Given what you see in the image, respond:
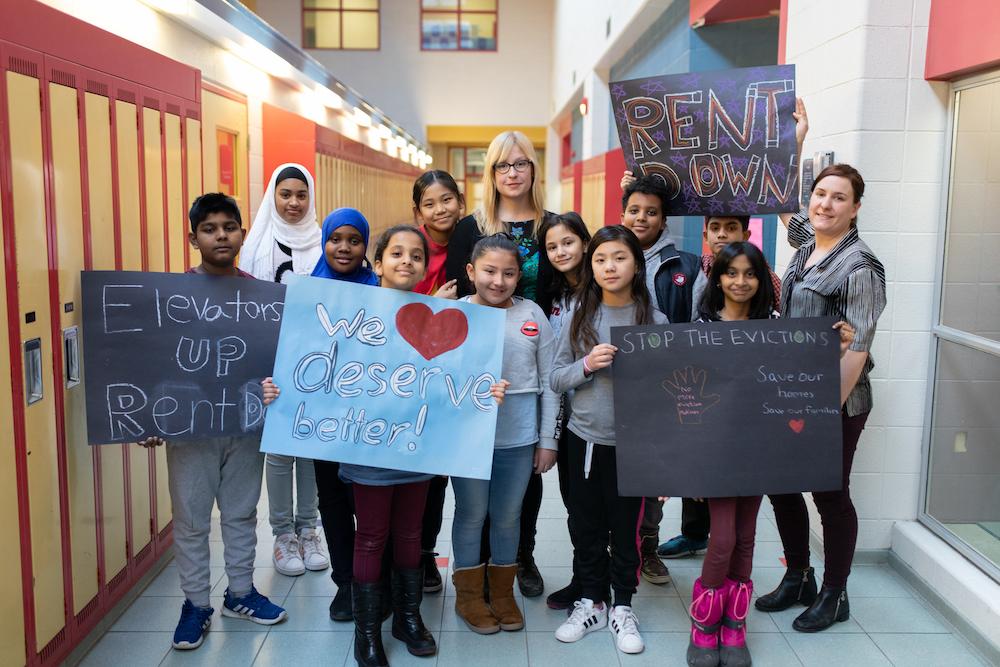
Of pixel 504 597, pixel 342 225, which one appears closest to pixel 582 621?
pixel 504 597

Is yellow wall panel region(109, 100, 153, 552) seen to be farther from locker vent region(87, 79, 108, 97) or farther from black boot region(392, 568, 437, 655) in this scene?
black boot region(392, 568, 437, 655)

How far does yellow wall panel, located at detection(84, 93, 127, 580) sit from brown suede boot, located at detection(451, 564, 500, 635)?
127 centimetres

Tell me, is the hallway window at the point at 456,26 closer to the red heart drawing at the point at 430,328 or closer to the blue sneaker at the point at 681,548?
the blue sneaker at the point at 681,548

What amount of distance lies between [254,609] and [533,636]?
1040 millimetres

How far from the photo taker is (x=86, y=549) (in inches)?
112

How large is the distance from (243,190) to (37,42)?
11.6ft

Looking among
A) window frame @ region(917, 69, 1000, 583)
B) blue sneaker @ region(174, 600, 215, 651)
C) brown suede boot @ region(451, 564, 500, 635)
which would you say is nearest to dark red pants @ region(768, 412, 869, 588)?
window frame @ region(917, 69, 1000, 583)

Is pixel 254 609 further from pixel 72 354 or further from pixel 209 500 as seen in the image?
pixel 72 354

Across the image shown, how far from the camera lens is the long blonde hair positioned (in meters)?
3.21

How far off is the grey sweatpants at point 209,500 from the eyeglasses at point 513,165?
135cm

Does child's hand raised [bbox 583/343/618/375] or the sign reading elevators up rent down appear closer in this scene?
child's hand raised [bbox 583/343/618/375]

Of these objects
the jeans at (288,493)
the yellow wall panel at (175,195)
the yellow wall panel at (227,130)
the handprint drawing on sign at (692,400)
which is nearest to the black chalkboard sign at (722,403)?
the handprint drawing on sign at (692,400)

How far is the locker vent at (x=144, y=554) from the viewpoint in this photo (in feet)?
10.8

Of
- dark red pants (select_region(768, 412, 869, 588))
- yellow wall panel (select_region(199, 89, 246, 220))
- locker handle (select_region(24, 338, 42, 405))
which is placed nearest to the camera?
locker handle (select_region(24, 338, 42, 405))
